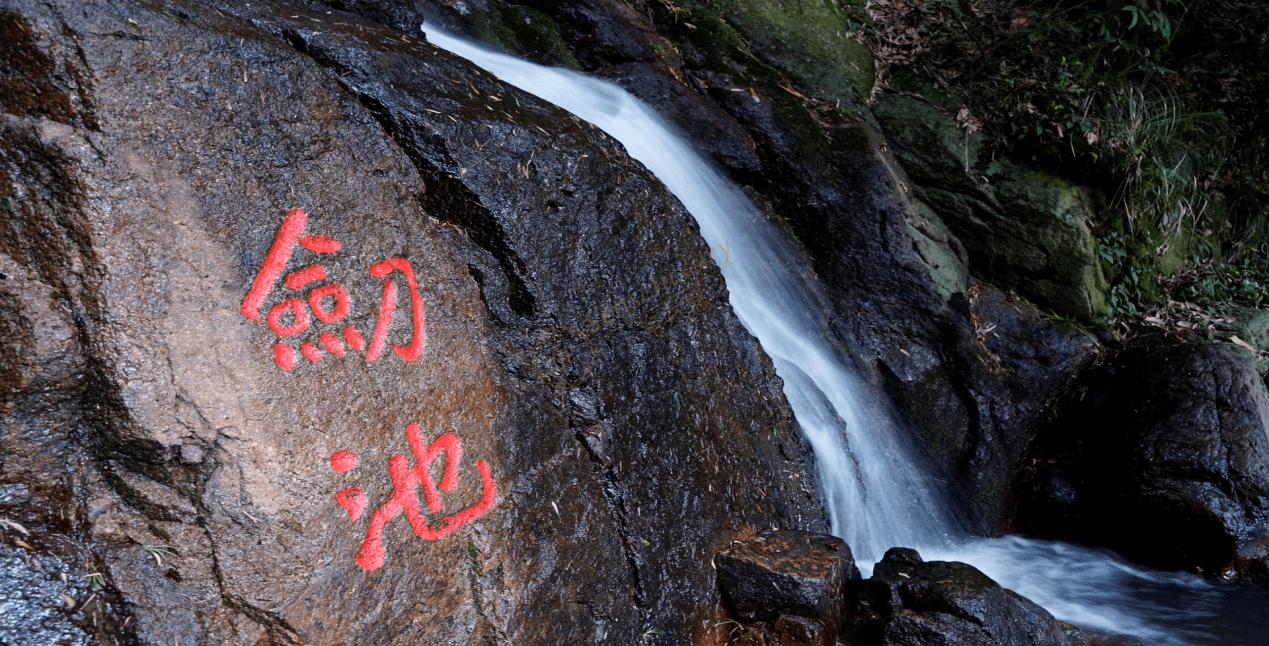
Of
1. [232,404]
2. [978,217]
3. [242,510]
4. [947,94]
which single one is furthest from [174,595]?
[947,94]

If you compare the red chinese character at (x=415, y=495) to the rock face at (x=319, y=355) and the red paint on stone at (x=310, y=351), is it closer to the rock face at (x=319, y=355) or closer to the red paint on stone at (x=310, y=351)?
the rock face at (x=319, y=355)

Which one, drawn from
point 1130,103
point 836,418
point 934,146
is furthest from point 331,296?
point 1130,103

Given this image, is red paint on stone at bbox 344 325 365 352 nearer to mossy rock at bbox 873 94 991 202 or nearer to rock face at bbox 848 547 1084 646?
rock face at bbox 848 547 1084 646

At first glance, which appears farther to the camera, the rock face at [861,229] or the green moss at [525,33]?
the green moss at [525,33]

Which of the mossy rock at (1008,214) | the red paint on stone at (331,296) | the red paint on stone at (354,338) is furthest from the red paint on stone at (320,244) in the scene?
the mossy rock at (1008,214)

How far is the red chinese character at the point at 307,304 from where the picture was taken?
2.46 metres

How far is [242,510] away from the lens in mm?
2314

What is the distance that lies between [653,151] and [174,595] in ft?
12.1

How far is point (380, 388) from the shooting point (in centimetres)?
263

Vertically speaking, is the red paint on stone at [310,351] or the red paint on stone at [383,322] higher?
the red paint on stone at [383,322]

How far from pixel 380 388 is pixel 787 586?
5.73ft

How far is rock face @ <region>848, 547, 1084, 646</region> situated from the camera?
345 cm

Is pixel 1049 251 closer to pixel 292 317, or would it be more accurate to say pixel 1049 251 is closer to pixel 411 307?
pixel 411 307

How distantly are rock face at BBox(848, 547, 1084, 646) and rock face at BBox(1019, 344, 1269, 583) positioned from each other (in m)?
1.93
